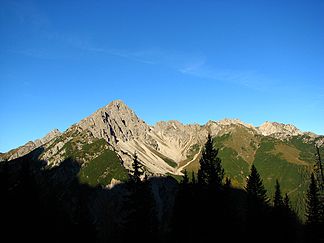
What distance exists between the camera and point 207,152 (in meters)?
36.3

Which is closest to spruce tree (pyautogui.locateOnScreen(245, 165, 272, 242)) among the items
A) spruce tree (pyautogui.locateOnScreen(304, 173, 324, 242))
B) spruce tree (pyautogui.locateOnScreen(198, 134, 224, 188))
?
spruce tree (pyautogui.locateOnScreen(304, 173, 324, 242))

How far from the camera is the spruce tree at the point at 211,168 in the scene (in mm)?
35531

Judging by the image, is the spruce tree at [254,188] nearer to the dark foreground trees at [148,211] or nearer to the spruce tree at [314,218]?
the dark foreground trees at [148,211]

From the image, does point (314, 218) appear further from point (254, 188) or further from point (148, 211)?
point (148, 211)

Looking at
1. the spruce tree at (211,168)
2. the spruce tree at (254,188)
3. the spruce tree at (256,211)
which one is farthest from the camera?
the spruce tree at (254,188)

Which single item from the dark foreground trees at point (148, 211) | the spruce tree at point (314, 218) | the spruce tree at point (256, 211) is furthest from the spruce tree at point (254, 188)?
the spruce tree at point (314, 218)

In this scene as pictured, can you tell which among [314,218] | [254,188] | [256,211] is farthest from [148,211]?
[314,218]

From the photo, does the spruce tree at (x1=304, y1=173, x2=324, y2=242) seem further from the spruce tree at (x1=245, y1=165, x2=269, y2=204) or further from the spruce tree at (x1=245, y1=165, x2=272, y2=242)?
the spruce tree at (x1=245, y1=165, x2=269, y2=204)

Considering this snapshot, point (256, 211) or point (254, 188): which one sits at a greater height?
point (254, 188)

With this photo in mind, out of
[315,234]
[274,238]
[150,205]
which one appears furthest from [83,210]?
[315,234]

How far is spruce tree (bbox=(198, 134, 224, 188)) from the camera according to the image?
1399 inches

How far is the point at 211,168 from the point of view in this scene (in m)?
36.1

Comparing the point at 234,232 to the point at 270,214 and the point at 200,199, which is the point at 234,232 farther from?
the point at 270,214

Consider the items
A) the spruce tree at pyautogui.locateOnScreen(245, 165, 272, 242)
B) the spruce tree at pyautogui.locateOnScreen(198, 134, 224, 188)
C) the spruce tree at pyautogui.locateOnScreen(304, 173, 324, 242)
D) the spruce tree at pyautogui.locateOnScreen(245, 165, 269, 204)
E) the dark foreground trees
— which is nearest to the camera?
the dark foreground trees
